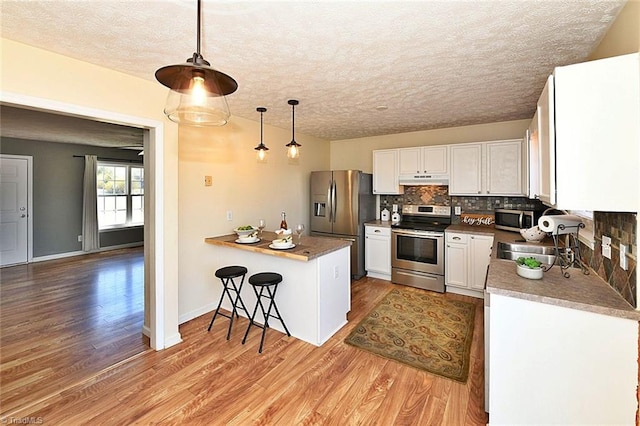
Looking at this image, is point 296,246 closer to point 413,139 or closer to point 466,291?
point 466,291

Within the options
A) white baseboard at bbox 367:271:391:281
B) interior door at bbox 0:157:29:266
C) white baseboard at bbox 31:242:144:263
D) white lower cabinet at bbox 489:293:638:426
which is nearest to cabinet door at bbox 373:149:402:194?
white baseboard at bbox 367:271:391:281

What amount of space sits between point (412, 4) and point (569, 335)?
1931mm

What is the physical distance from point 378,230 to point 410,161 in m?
1.24

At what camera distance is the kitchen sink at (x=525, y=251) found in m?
2.58

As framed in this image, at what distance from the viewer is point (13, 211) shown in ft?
18.0

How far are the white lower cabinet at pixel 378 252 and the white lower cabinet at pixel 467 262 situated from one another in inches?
35.0

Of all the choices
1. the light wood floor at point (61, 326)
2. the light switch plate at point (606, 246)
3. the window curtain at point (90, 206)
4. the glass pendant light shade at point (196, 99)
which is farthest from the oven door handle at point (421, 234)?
the window curtain at point (90, 206)

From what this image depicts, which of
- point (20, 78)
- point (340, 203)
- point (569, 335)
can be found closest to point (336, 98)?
point (340, 203)

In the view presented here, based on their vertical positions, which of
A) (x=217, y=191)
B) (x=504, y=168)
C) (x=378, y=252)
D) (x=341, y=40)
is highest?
(x=341, y=40)

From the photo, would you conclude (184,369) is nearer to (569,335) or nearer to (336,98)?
(569,335)

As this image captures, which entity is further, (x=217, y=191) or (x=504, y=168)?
(x=504, y=168)

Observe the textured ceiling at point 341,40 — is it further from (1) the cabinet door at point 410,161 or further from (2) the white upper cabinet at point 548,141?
(1) the cabinet door at point 410,161

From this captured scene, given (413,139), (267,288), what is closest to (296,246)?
(267,288)

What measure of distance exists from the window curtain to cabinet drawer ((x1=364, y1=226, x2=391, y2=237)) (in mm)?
6288
